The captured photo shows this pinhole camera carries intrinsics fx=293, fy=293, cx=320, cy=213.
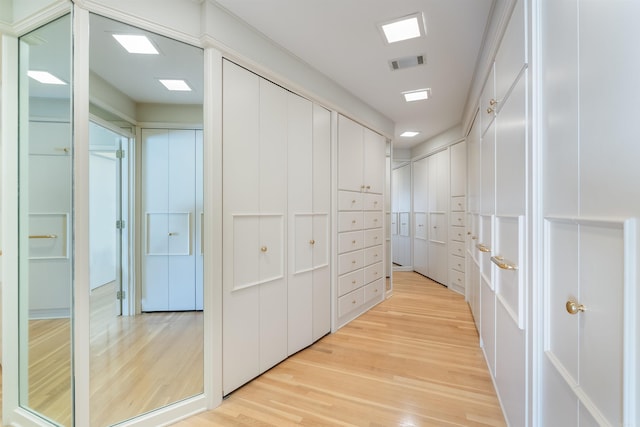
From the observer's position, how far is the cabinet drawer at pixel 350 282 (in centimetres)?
320

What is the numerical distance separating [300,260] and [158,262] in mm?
1126

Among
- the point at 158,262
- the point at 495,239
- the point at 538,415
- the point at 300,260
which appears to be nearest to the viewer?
the point at 538,415

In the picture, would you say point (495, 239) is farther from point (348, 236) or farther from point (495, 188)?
point (348, 236)

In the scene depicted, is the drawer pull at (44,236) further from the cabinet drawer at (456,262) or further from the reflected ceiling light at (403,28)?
the cabinet drawer at (456,262)

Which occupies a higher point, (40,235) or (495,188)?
(495,188)

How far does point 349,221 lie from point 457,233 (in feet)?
7.36

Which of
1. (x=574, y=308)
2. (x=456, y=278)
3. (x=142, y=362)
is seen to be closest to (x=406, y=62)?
(x=574, y=308)

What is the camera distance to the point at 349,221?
3332 millimetres

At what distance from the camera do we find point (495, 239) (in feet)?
6.08

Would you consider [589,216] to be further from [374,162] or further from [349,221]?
[374,162]

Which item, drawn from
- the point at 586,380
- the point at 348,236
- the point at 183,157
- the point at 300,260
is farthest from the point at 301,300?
the point at 586,380

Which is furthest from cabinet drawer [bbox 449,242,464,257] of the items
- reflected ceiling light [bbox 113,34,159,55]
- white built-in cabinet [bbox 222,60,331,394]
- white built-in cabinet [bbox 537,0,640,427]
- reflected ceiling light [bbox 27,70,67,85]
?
reflected ceiling light [bbox 27,70,67,85]

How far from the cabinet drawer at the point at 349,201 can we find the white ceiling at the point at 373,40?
3.81ft

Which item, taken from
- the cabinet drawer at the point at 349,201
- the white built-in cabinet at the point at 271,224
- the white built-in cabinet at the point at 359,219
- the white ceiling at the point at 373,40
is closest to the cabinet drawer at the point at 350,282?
the white built-in cabinet at the point at 359,219
